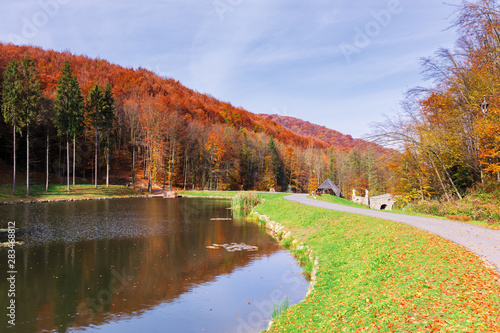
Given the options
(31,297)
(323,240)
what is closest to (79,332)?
(31,297)

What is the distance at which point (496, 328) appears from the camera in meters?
4.53

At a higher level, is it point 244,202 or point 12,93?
point 12,93

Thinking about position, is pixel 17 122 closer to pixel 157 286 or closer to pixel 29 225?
pixel 29 225

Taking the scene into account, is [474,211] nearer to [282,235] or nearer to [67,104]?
[282,235]

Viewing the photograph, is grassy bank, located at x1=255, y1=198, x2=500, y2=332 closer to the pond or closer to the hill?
the pond

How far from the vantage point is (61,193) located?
36.8m

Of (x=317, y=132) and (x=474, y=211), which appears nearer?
(x=474, y=211)

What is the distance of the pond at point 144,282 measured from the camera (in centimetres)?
748

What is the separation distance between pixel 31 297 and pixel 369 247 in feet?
35.2

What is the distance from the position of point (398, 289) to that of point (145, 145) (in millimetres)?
46872

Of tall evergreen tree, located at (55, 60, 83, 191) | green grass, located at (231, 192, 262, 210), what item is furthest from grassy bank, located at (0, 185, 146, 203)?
green grass, located at (231, 192, 262, 210)

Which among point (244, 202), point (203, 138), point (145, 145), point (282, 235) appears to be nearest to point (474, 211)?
point (282, 235)

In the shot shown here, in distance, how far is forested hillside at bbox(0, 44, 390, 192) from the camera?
156ft

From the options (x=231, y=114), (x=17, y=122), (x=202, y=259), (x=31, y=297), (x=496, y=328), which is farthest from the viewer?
(x=231, y=114)
